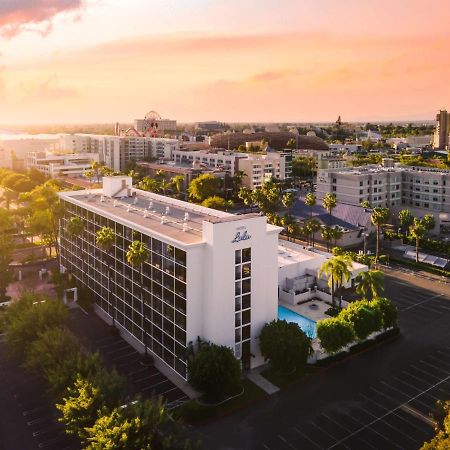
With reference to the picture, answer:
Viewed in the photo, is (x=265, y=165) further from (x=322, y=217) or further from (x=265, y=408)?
(x=265, y=408)

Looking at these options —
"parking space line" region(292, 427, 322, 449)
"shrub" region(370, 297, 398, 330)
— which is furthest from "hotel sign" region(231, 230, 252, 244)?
"shrub" region(370, 297, 398, 330)

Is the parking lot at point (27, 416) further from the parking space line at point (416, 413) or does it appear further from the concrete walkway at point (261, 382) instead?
the parking space line at point (416, 413)

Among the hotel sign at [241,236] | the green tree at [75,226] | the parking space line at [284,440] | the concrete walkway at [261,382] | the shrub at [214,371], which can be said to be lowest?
the parking space line at [284,440]

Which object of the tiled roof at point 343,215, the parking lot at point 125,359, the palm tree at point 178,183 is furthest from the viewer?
the palm tree at point 178,183

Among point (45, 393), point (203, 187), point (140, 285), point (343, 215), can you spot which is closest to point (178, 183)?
point (203, 187)

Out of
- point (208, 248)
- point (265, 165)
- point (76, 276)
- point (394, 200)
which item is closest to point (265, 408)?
point (208, 248)

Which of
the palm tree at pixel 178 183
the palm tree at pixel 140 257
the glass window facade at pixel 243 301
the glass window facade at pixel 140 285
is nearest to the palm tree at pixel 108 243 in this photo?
the glass window facade at pixel 140 285

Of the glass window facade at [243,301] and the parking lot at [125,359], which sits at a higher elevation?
the glass window facade at [243,301]
